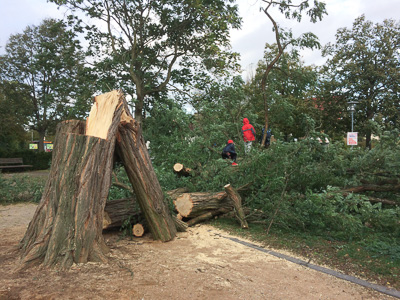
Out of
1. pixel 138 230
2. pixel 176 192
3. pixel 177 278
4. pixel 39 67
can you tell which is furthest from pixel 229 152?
pixel 39 67

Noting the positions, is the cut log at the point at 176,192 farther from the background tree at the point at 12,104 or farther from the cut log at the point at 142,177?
the background tree at the point at 12,104

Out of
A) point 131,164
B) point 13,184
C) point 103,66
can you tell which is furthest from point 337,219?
point 103,66

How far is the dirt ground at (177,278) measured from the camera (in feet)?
8.32

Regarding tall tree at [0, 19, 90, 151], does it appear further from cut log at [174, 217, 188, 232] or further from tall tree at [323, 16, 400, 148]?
tall tree at [323, 16, 400, 148]

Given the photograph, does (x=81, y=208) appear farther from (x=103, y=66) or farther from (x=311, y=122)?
(x=103, y=66)

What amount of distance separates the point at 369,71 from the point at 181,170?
15255 mm

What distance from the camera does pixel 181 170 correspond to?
5.95 m

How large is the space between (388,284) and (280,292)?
1.07 m

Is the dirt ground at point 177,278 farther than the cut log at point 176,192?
No

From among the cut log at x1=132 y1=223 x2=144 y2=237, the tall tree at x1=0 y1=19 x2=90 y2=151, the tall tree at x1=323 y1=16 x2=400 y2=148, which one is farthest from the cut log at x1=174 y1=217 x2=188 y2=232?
the tall tree at x1=323 y1=16 x2=400 y2=148

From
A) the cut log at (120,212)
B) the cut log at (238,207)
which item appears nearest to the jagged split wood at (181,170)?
the cut log at (238,207)

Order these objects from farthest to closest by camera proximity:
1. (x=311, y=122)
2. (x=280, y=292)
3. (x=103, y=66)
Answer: (x=103, y=66), (x=311, y=122), (x=280, y=292)

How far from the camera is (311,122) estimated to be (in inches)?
180

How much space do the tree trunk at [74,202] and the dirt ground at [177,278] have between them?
0.16 metres
